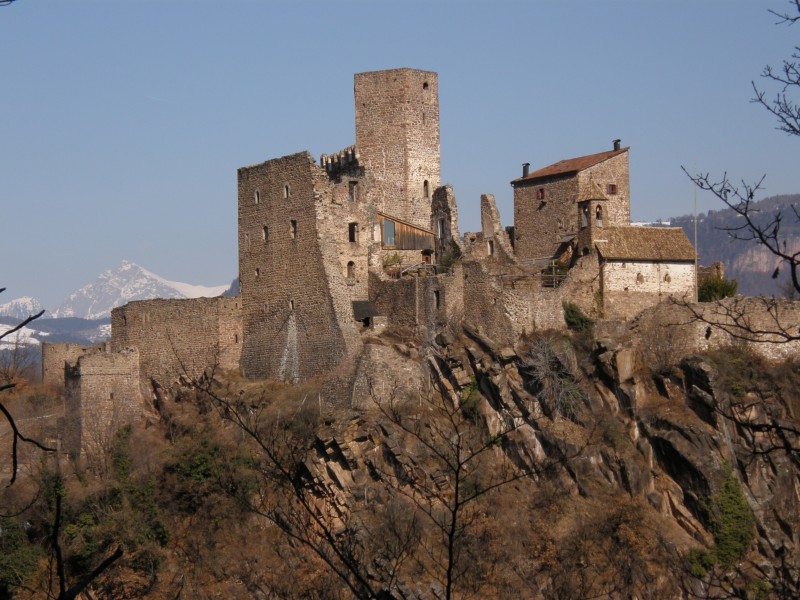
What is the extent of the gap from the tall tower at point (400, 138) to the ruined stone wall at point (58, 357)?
1305 centimetres

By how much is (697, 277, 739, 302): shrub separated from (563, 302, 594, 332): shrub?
5.04m

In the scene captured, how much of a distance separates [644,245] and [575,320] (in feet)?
12.9

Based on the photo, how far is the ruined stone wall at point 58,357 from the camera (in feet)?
165

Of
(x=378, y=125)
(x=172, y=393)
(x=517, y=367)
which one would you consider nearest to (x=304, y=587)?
(x=517, y=367)

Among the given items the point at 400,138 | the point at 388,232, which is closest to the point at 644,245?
the point at 388,232

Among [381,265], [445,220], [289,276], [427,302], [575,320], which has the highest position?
[445,220]

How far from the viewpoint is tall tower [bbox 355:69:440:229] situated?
4938 cm

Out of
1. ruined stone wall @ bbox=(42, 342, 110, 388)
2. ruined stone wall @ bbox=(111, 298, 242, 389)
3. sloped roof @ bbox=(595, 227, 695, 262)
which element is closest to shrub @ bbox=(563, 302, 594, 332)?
sloped roof @ bbox=(595, 227, 695, 262)

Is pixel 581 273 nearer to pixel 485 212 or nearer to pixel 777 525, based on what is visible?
pixel 485 212

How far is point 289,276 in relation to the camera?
143 ft

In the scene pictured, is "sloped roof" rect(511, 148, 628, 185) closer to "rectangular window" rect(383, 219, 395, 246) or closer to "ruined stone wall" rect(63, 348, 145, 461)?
"rectangular window" rect(383, 219, 395, 246)

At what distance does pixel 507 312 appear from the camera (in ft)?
135

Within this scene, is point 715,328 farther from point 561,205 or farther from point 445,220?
point 445,220

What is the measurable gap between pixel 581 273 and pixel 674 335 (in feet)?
12.4
